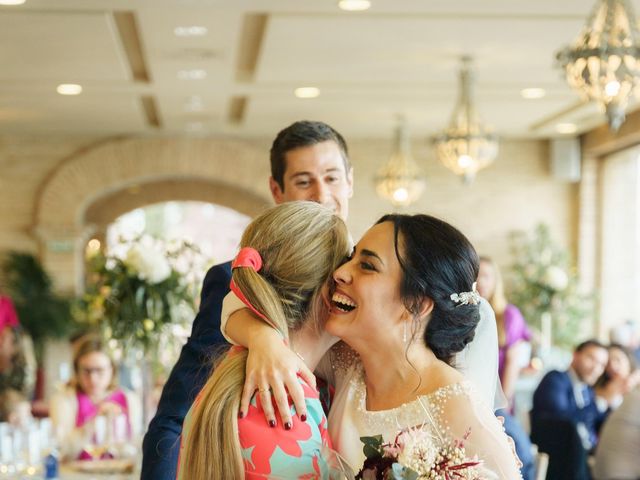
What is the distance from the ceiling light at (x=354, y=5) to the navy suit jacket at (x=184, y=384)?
13.5ft

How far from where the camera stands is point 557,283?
11.6 meters

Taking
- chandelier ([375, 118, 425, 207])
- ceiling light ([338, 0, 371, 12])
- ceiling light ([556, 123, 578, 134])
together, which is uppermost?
ceiling light ([556, 123, 578, 134])

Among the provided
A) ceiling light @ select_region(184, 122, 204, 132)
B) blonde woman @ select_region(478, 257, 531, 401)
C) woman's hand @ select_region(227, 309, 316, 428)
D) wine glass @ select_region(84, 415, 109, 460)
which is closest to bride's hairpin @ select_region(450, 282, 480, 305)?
woman's hand @ select_region(227, 309, 316, 428)

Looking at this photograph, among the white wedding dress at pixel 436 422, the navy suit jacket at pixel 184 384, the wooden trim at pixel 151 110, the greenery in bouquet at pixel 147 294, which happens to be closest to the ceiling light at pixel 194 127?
the wooden trim at pixel 151 110

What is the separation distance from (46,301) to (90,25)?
19.2 feet

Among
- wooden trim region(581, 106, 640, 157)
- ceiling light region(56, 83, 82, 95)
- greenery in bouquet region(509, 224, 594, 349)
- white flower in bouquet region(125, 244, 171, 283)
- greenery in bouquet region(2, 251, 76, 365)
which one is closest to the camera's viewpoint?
white flower in bouquet region(125, 244, 171, 283)

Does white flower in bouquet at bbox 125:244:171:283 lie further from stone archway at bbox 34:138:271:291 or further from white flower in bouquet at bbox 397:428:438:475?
stone archway at bbox 34:138:271:291

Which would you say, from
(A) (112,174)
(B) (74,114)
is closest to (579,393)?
(B) (74,114)

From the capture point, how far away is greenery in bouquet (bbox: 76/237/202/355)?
4.93 m

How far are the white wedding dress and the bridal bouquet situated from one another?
8 cm

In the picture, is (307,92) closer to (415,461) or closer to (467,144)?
(467,144)

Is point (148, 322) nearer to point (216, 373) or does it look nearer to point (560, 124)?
point (216, 373)

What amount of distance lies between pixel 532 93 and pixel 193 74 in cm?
317

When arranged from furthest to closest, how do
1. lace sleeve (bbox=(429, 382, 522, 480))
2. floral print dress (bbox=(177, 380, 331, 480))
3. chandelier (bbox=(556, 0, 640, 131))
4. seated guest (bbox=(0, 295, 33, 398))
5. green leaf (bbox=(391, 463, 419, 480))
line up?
seated guest (bbox=(0, 295, 33, 398)) < chandelier (bbox=(556, 0, 640, 131)) < lace sleeve (bbox=(429, 382, 522, 480)) < floral print dress (bbox=(177, 380, 331, 480)) < green leaf (bbox=(391, 463, 419, 480))
